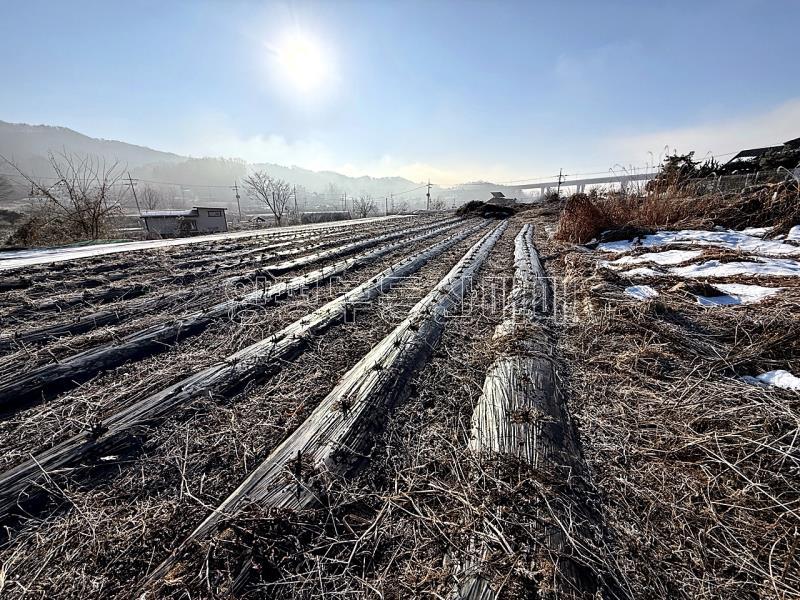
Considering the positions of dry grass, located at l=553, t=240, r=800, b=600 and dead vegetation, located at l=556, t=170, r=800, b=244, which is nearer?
dry grass, located at l=553, t=240, r=800, b=600

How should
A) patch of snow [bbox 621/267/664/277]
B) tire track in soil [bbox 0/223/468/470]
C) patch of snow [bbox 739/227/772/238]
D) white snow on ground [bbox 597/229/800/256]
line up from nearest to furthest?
→ 1. tire track in soil [bbox 0/223/468/470]
2. patch of snow [bbox 621/267/664/277]
3. white snow on ground [bbox 597/229/800/256]
4. patch of snow [bbox 739/227/772/238]

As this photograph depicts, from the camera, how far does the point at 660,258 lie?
4.71 meters

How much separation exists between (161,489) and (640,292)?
4.21 m

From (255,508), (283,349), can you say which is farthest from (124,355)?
(255,508)

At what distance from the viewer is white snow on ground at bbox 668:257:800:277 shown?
3.39 metres

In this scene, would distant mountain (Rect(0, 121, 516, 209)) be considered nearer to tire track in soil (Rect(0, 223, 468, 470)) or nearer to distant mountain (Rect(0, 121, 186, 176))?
distant mountain (Rect(0, 121, 186, 176))

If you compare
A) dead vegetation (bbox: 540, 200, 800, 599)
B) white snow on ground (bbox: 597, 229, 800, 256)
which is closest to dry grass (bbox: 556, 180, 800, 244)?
white snow on ground (bbox: 597, 229, 800, 256)

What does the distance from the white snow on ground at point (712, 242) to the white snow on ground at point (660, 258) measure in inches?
22.1

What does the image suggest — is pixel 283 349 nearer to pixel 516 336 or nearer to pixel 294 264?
pixel 516 336

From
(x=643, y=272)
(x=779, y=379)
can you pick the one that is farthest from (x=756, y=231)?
(x=779, y=379)

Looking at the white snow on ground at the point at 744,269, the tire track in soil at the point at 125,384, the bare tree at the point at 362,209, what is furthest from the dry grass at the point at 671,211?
the bare tree at the point at 362,209

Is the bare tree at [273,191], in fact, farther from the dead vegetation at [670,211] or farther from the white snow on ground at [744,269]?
the white snow on ground at [744,269]

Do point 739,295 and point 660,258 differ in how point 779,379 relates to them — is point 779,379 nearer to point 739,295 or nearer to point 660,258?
point 739,295

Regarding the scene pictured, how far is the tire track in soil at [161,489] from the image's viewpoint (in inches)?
37.4
